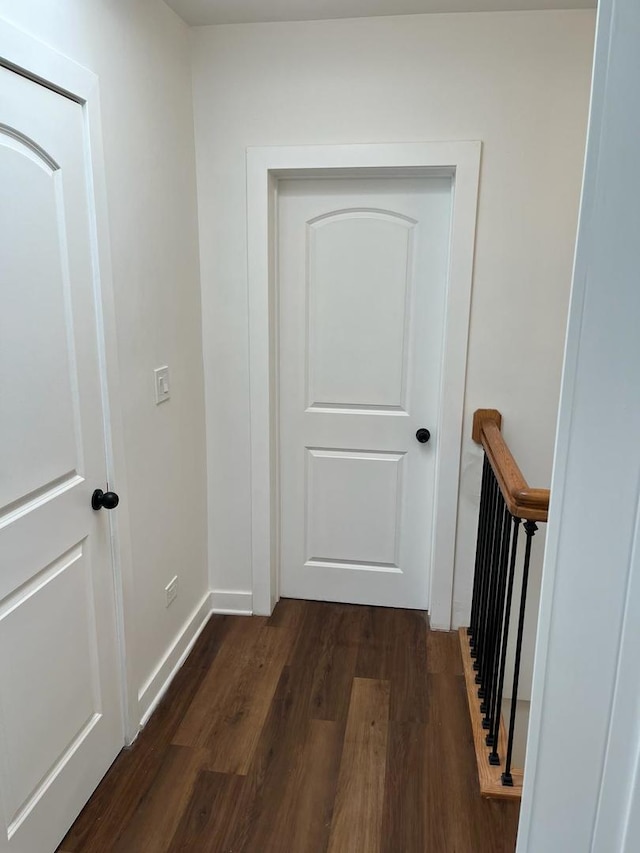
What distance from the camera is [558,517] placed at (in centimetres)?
72

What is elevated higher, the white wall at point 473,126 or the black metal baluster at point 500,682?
the white wall at point 473,126

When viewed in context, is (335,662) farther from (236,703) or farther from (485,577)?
(485,577)

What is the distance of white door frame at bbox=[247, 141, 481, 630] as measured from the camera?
229cm

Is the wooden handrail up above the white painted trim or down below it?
above

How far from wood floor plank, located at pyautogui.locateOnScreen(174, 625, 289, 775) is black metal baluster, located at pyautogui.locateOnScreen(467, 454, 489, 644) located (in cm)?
80

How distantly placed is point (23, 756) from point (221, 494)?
1382 mm

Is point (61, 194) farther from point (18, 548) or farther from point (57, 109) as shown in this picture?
point (18, 548)

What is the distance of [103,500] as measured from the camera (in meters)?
1.74

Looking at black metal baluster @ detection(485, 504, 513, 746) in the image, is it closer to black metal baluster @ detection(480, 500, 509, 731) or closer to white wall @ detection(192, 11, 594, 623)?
black metal baluster @ detection(480, 500, 509, 731)

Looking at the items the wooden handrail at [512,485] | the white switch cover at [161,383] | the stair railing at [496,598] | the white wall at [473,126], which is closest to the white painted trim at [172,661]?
the white switch cover at [161,383]

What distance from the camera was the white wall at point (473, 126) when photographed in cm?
217

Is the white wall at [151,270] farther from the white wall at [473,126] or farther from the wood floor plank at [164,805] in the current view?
the wood floor plank at [164,805]

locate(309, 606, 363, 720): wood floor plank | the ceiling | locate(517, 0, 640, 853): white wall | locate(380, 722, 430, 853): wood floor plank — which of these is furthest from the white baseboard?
the ceiling

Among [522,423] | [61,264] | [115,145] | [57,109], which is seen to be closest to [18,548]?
[61,264]
